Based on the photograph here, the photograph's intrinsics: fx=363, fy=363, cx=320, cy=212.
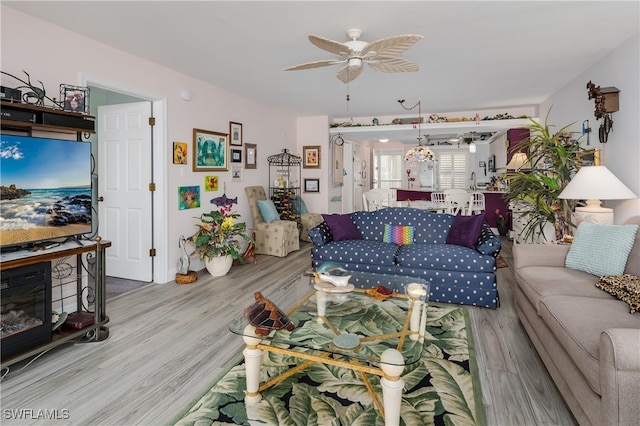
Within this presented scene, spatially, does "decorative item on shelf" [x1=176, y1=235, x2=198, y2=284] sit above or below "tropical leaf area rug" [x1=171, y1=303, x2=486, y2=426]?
above

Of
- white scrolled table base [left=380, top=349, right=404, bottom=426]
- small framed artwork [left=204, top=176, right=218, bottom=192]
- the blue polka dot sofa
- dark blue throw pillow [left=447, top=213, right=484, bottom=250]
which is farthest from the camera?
small framed artwork [left=204, top=176, right=218, bottom=192]

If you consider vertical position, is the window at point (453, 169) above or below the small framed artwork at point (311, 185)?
above

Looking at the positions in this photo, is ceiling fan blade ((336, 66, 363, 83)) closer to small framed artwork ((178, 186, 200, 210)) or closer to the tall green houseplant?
the tall green houseplant

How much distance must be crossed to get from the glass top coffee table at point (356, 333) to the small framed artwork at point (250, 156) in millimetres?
3701

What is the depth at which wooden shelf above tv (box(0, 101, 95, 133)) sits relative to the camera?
2359mm

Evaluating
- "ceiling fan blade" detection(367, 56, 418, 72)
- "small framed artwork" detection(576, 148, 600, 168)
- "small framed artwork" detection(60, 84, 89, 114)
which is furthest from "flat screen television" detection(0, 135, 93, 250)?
"small framed artwork" detection(576, 148, 600, 168)

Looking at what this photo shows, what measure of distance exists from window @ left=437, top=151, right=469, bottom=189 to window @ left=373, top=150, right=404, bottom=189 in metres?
1.37

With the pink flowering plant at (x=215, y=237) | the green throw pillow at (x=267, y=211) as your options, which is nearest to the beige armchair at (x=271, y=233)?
the green throw pillow at (x=267, y=211)

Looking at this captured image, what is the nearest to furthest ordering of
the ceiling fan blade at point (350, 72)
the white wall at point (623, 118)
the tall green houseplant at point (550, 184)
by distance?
the ceiling fan blade at point (350, 72) → the white wall at point (623, 118) → the tall green houseplant at point (550, 184)

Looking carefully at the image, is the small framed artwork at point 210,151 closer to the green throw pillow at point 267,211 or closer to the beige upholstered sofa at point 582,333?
the green throw pillow at point 267,211

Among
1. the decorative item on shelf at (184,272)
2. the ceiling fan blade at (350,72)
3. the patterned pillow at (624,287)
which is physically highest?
the ceiling fan blade at (350,72)

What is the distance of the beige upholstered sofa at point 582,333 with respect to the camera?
1.40m

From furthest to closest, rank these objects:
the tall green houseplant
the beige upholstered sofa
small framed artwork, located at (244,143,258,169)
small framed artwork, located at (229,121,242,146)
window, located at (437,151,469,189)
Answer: window, located at (437,151,469,189), small framed artwork, located at (244,143,258,169), small framed artwork, located at (229,121,242,146), the tall green houseplant, the beige upholstered sofa

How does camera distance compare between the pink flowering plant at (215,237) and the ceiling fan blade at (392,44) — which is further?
the pink flowering plant at (215,237)
